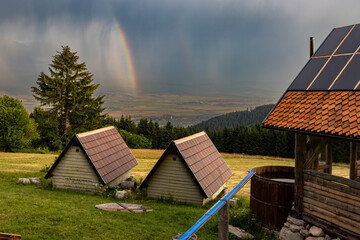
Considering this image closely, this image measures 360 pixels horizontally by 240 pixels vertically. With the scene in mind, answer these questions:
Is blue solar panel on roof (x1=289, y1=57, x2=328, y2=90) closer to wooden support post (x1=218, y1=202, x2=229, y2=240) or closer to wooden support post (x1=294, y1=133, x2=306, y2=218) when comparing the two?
wooden support post (x1=294, y1=133, x2=306, y2=218)

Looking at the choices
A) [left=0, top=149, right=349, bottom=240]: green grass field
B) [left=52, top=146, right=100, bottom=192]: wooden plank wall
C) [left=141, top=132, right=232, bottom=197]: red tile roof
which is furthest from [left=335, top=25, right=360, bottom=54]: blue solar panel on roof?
[left=52, top=146, right=100, bottom=192]: wooden plank wall

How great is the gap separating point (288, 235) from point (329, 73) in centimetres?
586

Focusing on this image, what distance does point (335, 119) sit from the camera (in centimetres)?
902

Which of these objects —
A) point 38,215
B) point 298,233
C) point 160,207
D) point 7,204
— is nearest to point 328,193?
point 298,233

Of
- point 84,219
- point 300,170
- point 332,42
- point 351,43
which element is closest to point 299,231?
point 300,170

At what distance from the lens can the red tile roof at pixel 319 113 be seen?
28.3ft

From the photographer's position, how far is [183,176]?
17.9 m

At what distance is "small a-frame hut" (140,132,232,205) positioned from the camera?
57.9 ft

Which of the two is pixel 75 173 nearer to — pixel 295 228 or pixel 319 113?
pixel 295 228

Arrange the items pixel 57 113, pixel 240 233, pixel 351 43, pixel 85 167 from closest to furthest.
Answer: pixel 240 233 < pixel 351 43 < pixel 85 167 < pixel 57 113

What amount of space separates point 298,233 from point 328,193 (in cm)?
184

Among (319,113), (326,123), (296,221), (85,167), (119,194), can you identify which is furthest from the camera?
(85,167)

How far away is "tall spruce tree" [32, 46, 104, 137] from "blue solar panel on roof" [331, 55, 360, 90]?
46488 millimetres

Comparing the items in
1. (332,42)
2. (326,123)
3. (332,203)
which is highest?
(332,42)
